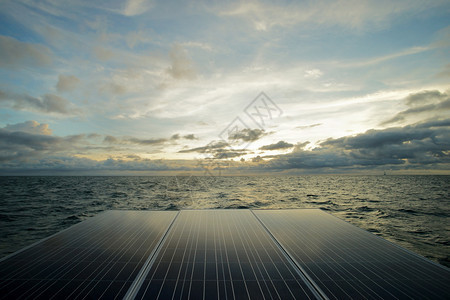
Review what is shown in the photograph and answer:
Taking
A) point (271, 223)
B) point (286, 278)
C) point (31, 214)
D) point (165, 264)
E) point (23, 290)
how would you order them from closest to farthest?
point (23, 290)
point (286, 278)
point (165, 264)
point (271, 223)
point (31, 214)

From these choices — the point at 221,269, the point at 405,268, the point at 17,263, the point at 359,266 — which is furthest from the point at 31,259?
the point at 405,268

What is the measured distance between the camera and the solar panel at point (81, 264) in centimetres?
481

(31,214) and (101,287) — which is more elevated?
(101,287)

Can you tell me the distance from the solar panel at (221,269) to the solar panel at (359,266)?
690 mm

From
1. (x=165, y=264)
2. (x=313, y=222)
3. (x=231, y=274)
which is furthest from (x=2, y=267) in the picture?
(x=313, y=222)

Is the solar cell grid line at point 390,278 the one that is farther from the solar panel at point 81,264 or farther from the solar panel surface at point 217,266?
the solar panel at point 81,264

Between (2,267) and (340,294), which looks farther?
(2,267)

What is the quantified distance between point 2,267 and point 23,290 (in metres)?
2.06

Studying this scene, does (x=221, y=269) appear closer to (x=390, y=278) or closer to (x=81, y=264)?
(x=81, y=264)

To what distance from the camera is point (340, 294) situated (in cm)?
489

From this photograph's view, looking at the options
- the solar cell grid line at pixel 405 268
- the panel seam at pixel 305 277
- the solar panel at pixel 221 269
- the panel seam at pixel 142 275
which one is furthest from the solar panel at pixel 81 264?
the solar cell grid line at pixel 405 268

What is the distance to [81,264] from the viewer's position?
6.24 metres

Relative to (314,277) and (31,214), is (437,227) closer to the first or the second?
(314,277)

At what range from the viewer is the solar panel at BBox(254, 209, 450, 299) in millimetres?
5113
